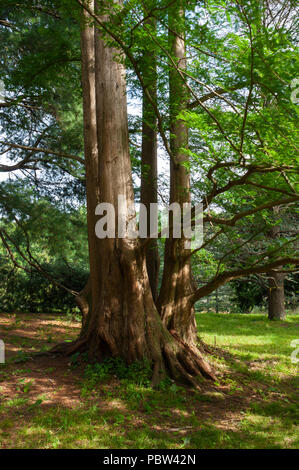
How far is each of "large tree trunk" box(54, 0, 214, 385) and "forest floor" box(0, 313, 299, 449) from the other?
10.7 inches

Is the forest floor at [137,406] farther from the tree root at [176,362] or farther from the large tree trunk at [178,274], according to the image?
the large tree trunk at [178,274]

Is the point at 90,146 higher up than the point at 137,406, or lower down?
higher up

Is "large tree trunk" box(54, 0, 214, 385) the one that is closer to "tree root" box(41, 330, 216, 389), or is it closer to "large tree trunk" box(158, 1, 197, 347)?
"tree root" box(41, 330, 216, 389)

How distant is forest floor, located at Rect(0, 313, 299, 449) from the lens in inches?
141

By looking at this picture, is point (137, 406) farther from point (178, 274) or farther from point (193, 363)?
point (178, 274)

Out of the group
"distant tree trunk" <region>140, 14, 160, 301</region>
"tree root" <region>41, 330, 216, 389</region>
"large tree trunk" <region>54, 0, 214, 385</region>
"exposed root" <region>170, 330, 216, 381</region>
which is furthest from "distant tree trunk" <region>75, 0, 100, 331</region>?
"exposed root" <region>170, 330, 216, 381</region>

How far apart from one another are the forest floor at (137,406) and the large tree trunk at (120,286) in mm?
271

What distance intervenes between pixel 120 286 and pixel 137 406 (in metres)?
1.59

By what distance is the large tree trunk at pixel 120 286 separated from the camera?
5.20 metres

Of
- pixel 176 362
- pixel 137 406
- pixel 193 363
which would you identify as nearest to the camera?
pixel 137 406

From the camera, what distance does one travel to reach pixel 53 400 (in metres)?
4.29

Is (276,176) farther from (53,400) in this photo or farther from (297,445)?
(53,400)

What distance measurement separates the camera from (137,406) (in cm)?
429

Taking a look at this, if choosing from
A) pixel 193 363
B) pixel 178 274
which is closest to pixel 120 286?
pixel 178 274
